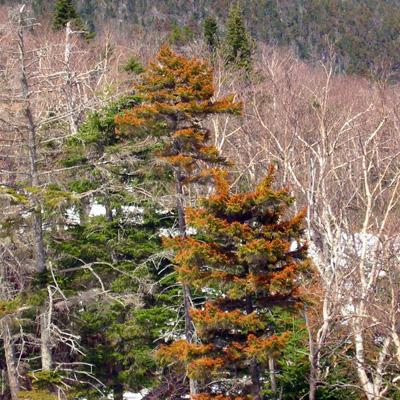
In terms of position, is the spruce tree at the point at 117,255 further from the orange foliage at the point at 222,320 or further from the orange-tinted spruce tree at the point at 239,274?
the orange foliage at the point at 222,320

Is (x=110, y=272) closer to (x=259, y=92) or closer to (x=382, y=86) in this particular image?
(x=382, y=86)

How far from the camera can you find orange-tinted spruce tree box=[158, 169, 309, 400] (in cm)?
1223

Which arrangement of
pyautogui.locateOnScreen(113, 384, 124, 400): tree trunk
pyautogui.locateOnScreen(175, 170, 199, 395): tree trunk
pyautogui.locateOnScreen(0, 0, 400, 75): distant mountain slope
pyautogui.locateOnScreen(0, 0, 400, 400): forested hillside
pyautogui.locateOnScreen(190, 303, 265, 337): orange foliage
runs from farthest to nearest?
pyautogui.locateOnScreen(0, 0, 400, 75): distant mountain slope → pyautogui.locateOnScreen(113, 384, 124, 400): tree trunk → pyautogui.locateOnScreen(175, 170, 199, 395): tree trunk → pyautogui.locateOnScreen(0, 0, 400, 400): forested hillside → pyautogui.locateOnScreen(190, 303, 265, 337): orange foliage

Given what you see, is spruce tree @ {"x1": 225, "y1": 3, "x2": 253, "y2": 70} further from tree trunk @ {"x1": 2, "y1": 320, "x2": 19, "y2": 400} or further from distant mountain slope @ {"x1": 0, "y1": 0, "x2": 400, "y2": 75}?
distant mountain slope @ {"x1": 0, "y1": 0, "x2": 400, "y2": 75}

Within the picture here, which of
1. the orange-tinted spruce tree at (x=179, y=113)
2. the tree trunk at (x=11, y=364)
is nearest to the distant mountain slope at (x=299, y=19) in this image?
the orange-tinted spruce tree at (x=179, y=113)

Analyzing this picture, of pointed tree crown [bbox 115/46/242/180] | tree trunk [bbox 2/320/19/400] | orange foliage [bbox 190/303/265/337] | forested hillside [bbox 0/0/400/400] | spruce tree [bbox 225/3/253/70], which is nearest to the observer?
orange foliage [bbox 190/303/265/337]

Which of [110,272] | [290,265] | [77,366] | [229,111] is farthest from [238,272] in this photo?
[77,366]

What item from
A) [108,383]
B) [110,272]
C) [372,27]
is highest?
[110,272]

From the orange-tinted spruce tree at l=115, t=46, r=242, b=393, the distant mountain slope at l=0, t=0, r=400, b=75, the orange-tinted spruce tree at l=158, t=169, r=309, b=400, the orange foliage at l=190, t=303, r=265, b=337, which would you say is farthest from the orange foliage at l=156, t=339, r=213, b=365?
the distant mountain slope at l=0, t=0, r=400, b=75

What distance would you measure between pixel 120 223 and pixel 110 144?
180 cm

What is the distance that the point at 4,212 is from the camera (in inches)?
526

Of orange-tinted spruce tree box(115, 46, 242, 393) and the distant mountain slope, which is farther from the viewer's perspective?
the distant mountain slope

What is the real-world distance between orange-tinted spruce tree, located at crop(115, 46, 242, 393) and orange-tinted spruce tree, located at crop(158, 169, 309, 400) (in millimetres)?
1614

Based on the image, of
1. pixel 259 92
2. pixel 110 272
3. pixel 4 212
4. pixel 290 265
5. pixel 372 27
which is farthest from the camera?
pixel 372 27
